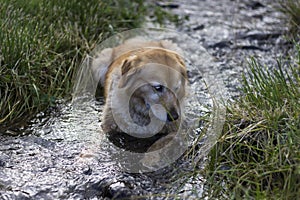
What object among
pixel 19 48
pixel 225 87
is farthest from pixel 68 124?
pixel 225 87

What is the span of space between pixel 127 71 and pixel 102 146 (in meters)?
0.67

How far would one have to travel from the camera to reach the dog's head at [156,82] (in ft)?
15.4

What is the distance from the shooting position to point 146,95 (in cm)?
475

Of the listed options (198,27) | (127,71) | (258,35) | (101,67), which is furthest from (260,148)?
(198,27)

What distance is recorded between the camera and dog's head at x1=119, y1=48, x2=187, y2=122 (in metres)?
4.70

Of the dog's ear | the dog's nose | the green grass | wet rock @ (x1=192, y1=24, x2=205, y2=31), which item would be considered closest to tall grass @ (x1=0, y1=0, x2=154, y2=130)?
the green grass

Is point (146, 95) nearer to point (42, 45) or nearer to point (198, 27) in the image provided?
point (42, 45)

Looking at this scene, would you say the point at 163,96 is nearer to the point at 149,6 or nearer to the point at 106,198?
the point at 106,198

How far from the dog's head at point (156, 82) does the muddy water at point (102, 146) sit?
32cm

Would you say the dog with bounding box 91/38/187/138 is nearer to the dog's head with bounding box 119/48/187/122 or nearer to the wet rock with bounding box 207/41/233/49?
the dog's head with bounding box 119/48/187/122

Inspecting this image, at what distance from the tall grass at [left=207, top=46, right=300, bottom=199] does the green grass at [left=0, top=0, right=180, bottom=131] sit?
191cm

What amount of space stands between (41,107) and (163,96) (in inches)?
52.5

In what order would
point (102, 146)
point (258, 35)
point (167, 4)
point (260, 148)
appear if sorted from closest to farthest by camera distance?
1. point (260, 148)
2. point (102, 146)
3. point (258, 35)
4. point (167, 4)

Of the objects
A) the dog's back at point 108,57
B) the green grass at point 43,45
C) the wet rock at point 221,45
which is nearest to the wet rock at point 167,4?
the green grass at point 43,45
